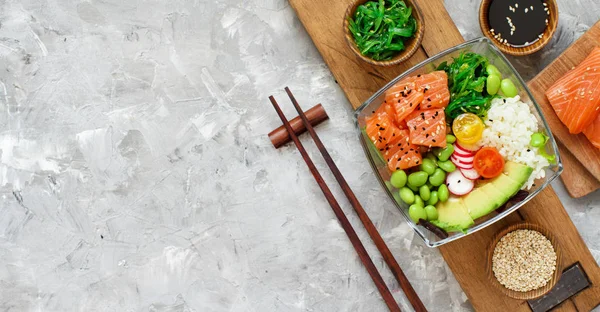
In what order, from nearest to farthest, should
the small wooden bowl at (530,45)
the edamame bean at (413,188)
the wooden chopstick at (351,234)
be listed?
1. the edamame bean at (413,188)
2. the small wooden bowl at (530,45)
3. the wooden chopstick at (351,234)

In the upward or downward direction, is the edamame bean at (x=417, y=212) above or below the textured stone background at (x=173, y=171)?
below

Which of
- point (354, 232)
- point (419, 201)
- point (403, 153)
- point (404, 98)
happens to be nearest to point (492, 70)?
point (404, 98)

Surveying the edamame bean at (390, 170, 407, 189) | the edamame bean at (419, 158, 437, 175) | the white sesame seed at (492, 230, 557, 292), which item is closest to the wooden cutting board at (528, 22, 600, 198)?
the white sesame seed at (492, 230, 557, 292)

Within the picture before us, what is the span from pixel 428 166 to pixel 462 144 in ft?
0.48

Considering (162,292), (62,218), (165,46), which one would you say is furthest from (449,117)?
(62,218)

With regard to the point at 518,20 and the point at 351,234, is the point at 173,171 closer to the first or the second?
the point at 351,234

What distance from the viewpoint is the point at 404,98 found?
2258mm

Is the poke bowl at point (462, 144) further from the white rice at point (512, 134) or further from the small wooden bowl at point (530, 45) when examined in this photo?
the small wooden bowl at point (530, 45)

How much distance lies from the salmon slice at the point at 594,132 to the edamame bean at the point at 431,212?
697mm

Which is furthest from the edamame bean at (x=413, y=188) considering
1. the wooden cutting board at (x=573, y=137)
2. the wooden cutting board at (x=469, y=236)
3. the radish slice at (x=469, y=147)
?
the wooden cutting board at (x=573, y=137)

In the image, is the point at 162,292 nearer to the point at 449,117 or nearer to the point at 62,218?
the point at 62,218

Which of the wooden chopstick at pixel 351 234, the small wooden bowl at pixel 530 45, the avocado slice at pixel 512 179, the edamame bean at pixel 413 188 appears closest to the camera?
the avocado slice at pixel 512 179

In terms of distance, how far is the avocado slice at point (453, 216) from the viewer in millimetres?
2234

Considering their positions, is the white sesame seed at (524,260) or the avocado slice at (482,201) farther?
the white sesame seed at (524,260)
